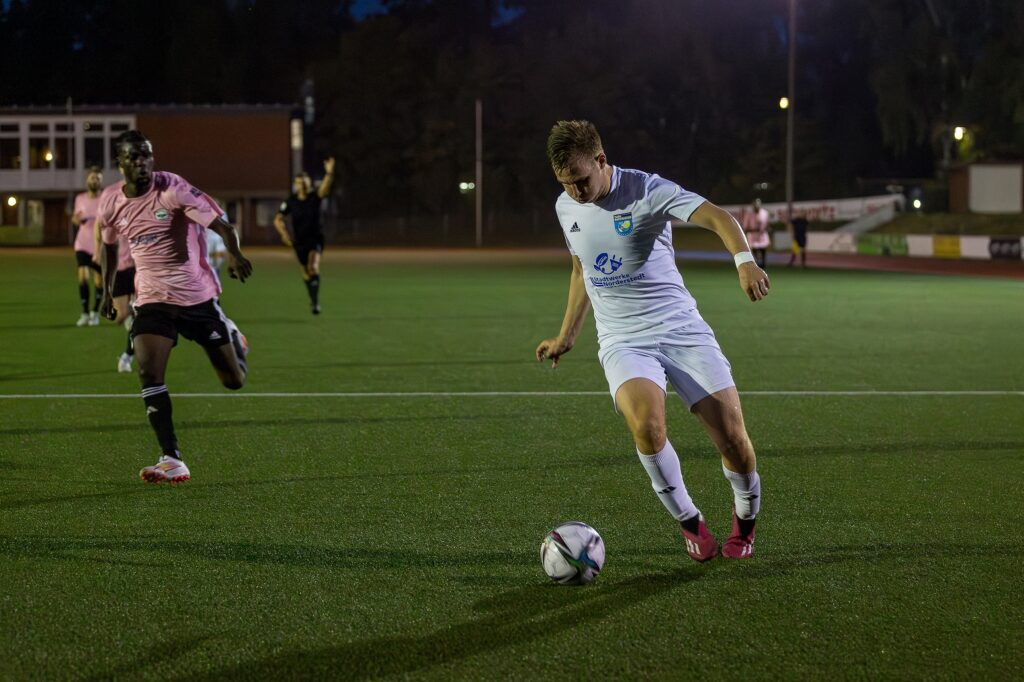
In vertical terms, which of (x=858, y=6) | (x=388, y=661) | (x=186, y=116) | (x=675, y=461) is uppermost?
(x=858, y=6)

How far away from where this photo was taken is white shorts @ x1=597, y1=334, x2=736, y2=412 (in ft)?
18.7

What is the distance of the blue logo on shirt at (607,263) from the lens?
5.82m

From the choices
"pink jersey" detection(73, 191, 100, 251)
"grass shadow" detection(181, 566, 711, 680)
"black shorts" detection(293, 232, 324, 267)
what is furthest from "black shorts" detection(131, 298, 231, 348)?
"black shorts" detection(293, 232, 324, 267)

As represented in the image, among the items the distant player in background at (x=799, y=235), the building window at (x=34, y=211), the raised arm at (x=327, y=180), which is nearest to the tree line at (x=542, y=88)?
the building window at (x=34, y=211)

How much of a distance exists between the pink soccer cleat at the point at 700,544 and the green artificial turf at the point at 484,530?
0.07 metres

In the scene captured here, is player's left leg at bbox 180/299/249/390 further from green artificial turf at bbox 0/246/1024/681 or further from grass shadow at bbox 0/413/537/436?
grass shadow at bbox 0/413/537/436

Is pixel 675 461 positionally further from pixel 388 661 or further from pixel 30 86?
pixel 30 86

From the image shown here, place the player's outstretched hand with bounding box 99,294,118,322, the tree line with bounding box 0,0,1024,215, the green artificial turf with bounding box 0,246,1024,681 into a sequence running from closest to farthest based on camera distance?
1. the green artificial turf with bounding box 0,246,1024,681
2. the player's outstretched hand with bounding box 99,294,118,322
3. the tree line with bounding box 0,0,1024,215

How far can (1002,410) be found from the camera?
10523 millimetres

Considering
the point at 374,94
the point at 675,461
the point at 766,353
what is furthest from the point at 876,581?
the point at 374,94

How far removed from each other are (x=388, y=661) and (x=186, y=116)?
66.7 metres

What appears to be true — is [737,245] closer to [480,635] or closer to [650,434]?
[650,434]

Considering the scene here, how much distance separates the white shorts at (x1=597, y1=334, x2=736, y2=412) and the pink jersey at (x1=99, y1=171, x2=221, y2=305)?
3.28 metres

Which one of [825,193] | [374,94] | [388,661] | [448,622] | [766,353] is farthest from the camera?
[374,94]
